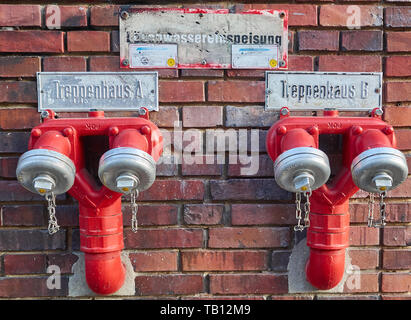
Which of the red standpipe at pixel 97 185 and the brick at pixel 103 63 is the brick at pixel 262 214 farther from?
the brick at pixel 103 63

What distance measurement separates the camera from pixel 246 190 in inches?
53.7

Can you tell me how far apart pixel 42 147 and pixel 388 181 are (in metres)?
0.94

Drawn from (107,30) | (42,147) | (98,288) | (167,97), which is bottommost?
(98,288)

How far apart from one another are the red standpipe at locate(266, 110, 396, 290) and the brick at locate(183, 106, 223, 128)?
207 millimetres

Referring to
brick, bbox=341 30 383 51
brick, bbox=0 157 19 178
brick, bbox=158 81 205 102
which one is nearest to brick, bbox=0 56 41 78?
brick, bbox=0 157 19 178

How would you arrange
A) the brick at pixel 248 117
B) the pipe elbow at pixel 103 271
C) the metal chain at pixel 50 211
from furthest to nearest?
the brick at pixel 248 117 < the pipe elbow at pixel 103 271 < the metal chain at pixel 50 211

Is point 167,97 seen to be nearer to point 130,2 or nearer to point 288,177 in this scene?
point 130,2

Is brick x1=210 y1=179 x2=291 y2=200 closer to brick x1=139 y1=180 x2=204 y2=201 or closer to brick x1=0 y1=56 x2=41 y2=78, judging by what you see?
brick x1=139 y1=180 x2=204 y2=201

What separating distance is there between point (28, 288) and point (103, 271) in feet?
1.13

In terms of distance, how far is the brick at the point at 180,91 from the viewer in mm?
1324

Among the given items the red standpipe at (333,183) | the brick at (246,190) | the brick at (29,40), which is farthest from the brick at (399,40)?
the brick at (29,40)

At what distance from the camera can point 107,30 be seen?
130 centimetres

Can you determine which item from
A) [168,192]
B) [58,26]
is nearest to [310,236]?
[168,192]

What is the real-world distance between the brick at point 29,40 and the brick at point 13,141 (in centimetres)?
28
